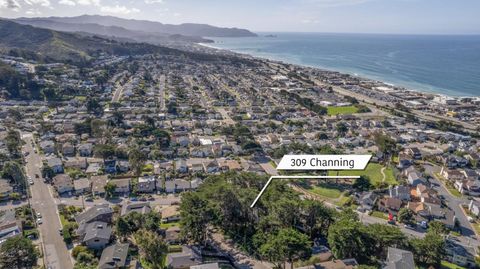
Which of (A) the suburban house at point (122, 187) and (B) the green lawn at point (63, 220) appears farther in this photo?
(A) the suburban house at point (122, 187)

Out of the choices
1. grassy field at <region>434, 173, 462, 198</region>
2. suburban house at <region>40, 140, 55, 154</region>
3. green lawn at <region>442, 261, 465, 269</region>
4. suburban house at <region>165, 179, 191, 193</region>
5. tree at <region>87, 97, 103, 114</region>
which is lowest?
green lawn at <region>442, 261, 465, 269</region>

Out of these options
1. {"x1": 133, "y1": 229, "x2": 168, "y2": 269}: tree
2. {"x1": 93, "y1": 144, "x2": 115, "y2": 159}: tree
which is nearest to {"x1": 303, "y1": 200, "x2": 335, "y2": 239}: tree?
{"x1": 133, "y1": 229, "x2": 168, "y2": 269}: tree

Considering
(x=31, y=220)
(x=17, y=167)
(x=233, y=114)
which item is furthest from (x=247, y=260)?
(x=233, y=114)

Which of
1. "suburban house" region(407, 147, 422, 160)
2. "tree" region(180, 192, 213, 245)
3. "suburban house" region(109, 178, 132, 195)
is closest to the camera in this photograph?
"tree" region(180, 192, 213, 245)

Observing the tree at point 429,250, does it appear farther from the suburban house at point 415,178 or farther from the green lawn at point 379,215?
the suburban house at point 415,178

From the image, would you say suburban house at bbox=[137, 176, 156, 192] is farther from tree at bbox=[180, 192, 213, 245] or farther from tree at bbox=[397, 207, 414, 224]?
tree at bbox=[397, 207, 414, 224]

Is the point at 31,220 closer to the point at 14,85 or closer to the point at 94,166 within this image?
the point at 94,166

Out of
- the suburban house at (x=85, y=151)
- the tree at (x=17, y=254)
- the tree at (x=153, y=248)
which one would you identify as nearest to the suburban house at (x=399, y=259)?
the tree at (x=153, y=248)
